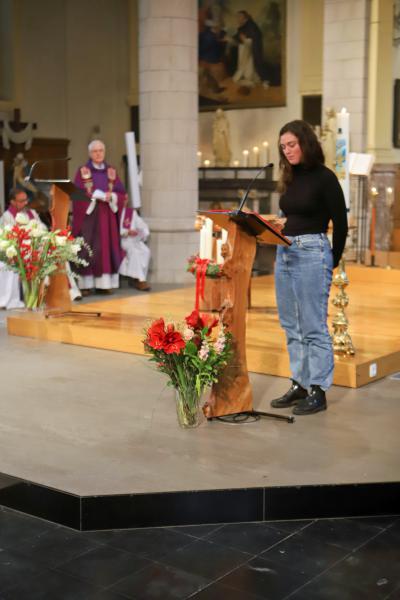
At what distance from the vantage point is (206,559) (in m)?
3.70

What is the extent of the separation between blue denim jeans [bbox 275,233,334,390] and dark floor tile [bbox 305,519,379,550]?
1.32 m

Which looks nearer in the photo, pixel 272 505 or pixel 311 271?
pixel 272 505

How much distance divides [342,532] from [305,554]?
31 cm

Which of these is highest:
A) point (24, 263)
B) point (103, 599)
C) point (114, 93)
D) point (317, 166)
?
point (114, 93)

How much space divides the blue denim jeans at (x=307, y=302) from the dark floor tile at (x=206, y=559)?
1.71 metres

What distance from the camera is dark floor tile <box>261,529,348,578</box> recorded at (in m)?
3.64

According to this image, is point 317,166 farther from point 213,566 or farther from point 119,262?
point 119,262

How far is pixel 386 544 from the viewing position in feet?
12.6

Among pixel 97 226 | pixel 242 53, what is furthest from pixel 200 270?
pixel 242 53

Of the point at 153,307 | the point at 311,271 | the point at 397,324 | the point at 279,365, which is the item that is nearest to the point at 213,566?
the point at 311,271

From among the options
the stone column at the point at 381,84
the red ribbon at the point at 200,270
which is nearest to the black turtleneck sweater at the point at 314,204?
the red ribbon at the point at 200,270

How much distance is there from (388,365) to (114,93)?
44.0ft

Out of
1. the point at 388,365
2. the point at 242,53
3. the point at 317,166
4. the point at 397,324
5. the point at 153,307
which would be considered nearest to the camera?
the point at 317,166

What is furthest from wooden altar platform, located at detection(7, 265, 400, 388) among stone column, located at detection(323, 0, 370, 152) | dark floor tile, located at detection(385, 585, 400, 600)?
stone column, located at detection(323, 0, 370, 152)
